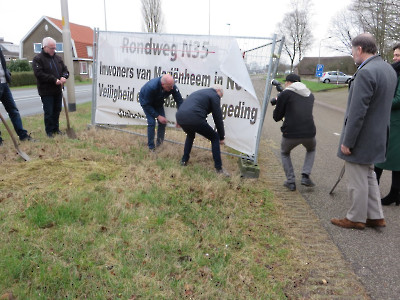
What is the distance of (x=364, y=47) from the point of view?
3.51 meters

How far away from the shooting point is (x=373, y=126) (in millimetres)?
3494

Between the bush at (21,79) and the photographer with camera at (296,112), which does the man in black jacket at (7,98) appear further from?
the bush at (21,79)

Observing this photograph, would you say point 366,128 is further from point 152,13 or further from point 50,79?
point 152,13

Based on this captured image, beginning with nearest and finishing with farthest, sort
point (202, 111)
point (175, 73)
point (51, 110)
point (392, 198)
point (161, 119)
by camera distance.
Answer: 1. point (392, 198)
2. point (202, 111)
3. point (161, 119)
4. point (175, 73)
5. point (51, 110)

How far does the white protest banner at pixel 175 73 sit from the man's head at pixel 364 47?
182 cm

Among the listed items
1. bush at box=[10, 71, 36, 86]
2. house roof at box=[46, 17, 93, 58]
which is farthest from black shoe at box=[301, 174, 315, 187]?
house roof at box=[46, 17, 93, 58]

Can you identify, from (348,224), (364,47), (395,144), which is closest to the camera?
(364,47)

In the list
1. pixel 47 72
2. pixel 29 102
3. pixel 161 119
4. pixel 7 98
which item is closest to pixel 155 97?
pixel 161 119

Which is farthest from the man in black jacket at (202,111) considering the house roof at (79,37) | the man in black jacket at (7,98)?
the house roof at (79,37)

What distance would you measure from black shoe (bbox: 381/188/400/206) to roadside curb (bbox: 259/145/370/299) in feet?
3.64

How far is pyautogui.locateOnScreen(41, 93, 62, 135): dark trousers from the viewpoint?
6512 millimetres

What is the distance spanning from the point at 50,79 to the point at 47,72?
0.69ft

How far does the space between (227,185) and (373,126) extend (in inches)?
81.7

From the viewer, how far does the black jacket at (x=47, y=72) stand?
6227mm
